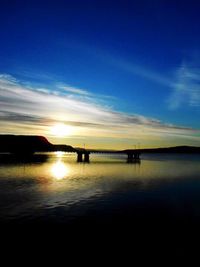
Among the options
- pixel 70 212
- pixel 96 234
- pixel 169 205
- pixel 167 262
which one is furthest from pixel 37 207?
pixel 167 262

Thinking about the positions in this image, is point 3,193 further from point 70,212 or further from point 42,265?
point 42,265

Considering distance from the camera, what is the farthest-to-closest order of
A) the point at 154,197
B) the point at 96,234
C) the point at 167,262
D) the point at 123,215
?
the point at 154,197 < the point at 123,215 < the point at 96,234 < the point at 167,262

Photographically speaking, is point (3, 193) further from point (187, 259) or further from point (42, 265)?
point (187, 259)

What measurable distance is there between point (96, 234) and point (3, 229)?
6.59 m

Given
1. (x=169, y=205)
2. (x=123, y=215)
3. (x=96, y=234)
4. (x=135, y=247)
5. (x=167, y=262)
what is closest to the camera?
(x=167, y=262)

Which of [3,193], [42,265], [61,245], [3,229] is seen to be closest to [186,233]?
[61,245]

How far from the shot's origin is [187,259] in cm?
1452

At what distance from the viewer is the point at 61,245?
1625 cm

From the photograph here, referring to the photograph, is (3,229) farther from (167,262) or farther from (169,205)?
(169,205)

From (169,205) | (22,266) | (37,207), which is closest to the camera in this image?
(22,266)

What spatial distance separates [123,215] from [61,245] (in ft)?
29.6

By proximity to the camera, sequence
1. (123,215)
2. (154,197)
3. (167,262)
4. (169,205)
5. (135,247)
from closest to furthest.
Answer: (167,262) → (135,247) → (123,215) → (169,205) → (154,197)

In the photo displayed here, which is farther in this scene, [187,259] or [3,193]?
[3,193]

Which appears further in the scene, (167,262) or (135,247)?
(135,247)
